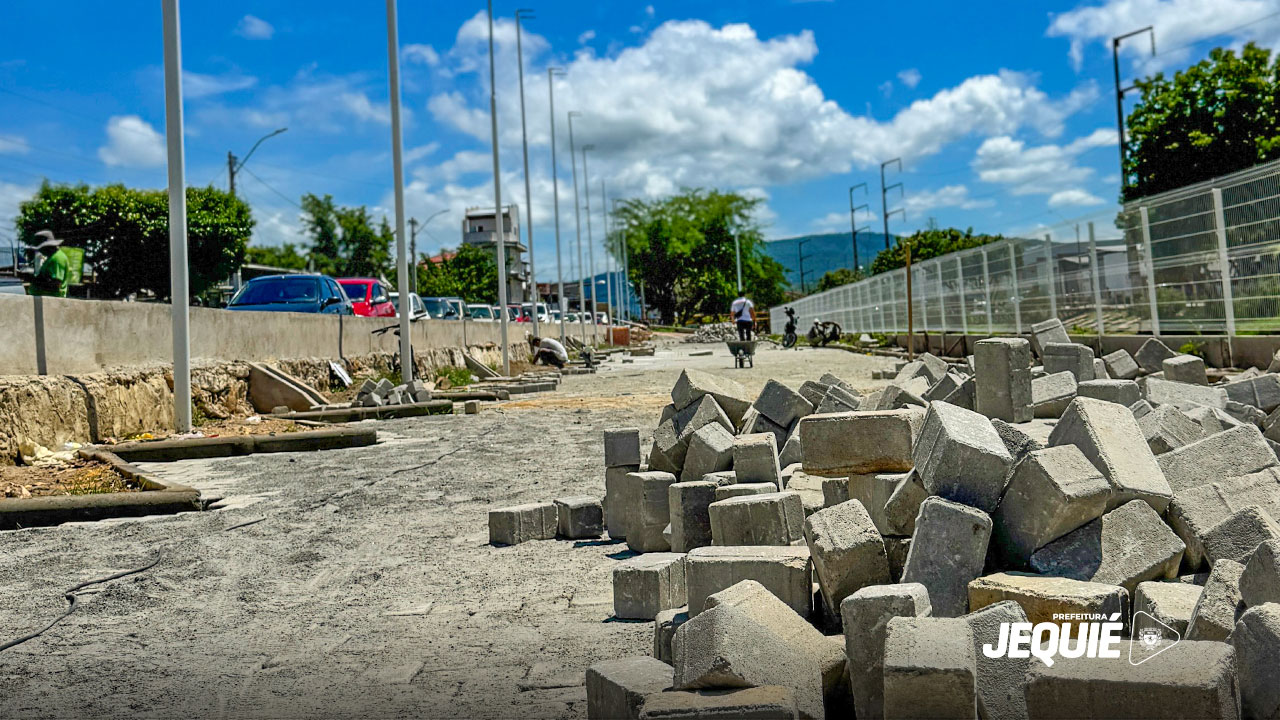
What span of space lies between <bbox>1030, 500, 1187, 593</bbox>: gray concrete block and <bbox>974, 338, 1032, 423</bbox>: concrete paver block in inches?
137

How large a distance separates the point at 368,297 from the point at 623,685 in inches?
791

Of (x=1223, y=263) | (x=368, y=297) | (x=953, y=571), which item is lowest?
(x=953, y=571)

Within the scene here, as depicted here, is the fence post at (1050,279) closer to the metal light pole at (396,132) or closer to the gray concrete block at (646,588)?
the metal light pole at (396,132)

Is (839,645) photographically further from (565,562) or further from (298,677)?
(565,562)

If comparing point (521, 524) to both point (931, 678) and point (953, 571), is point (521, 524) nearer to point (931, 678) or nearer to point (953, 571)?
point (953, 571)

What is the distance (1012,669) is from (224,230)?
142ft

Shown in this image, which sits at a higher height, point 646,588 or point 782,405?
point 782,405

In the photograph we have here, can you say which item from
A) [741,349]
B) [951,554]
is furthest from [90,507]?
[741,349]

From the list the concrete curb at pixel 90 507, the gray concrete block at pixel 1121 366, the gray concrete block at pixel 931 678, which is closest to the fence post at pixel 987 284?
the gray concrete block at pixel 1121 366

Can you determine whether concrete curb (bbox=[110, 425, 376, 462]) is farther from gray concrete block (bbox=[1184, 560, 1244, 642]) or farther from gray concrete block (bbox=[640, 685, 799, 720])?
gray concrete block (bbox=[1184, 560, 1244, 642])

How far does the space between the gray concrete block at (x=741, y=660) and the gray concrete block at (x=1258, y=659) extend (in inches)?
41.9

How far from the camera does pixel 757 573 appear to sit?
338cm

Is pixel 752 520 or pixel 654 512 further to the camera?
pixel 654 512

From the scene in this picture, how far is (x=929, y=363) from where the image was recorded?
9633 mm
